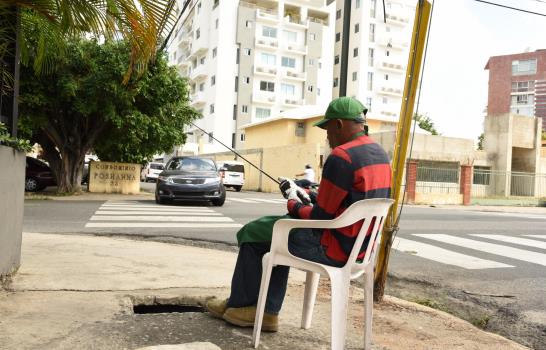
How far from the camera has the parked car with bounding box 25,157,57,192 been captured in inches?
788

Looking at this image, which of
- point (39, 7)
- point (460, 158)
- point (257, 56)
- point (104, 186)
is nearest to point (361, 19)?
point (257, 56)

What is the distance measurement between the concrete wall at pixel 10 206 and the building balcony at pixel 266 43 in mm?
53481

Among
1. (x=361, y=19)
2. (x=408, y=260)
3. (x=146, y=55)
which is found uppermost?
(x=361, y=19)

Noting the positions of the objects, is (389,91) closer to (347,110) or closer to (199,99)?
(199,99)

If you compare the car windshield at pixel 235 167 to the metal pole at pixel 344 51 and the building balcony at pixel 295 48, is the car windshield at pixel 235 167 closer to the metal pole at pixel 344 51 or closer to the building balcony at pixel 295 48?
the metal pole at pixel 344 51

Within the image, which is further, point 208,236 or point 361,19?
point 361,19

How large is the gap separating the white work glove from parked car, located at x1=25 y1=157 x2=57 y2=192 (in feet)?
60.7

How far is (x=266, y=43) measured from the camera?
56.8 m

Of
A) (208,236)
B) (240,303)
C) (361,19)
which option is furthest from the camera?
(361,19)

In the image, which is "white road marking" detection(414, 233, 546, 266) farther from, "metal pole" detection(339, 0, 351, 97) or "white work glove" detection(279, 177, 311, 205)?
"white work glove" detection(279, 177, 311, 205)

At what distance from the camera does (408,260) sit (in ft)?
23.8

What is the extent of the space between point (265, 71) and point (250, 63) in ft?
5.98

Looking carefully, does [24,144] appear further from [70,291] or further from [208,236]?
[208,236]

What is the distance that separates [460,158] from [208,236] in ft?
85.8
